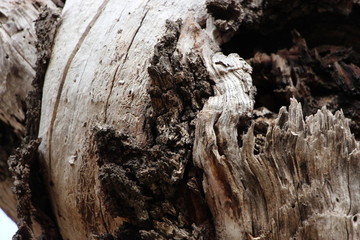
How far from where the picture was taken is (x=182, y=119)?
1.88 metres

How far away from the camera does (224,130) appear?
1.80 meters

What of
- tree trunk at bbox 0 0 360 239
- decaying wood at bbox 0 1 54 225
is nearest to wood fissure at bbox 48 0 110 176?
tree trunk at bbox 0 0 360 239

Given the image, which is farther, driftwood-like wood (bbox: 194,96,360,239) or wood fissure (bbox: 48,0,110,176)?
wood fissure (bbox: 48,0,110,176)

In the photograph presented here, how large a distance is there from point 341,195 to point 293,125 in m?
0.28

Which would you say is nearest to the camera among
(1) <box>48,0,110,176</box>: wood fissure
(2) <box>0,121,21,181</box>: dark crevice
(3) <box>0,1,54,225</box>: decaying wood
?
(1) <box>48,0,110,176</box>: wood fissure

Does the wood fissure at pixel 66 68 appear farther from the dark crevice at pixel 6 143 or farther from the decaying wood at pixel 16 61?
the dark crevice at pixel 6 143

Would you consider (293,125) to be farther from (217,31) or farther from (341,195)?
(217,31)

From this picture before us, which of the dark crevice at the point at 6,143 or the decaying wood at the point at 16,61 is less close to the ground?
the decaying wood at the point at 16,61

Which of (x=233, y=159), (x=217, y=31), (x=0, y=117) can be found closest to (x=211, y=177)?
(x=233, y=159)

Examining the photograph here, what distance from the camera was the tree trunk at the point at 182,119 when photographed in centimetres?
169

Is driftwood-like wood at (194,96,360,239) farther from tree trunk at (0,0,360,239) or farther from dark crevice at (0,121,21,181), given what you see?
dark crevice at (0,121,21,181)

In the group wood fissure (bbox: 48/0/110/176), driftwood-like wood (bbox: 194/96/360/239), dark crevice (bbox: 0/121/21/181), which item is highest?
wood fissure (bbox: 48/0/110/176)

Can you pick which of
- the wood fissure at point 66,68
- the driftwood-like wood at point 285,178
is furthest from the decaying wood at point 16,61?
the driftwood-like wood at point 285,178

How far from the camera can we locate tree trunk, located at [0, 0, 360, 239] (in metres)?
1.69
